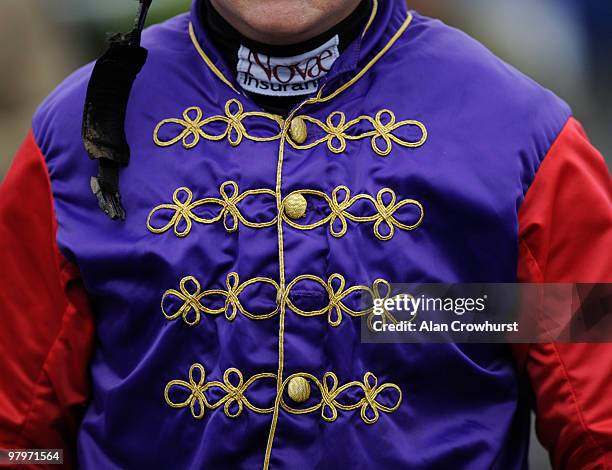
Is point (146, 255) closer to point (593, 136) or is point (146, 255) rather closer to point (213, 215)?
point (213, 215)

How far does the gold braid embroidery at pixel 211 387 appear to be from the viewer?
2455 millimetres

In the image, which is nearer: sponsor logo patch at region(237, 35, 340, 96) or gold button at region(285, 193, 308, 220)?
gold button at region(285, 193, 308, 220)

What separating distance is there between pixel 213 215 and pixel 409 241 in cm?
37

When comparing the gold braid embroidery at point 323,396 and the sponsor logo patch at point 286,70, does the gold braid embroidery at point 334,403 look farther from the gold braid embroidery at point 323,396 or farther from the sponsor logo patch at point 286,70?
the sponsor logo patch at point 286,70

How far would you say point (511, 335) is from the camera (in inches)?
99.7

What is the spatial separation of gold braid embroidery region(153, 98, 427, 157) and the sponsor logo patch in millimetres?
72

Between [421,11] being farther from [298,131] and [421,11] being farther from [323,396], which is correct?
[323,396]

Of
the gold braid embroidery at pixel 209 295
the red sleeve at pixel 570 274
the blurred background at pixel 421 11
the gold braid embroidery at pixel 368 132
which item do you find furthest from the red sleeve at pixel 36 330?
the blurred background at pixel 421 11

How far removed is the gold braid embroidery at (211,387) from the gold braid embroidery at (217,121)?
443 millimetres

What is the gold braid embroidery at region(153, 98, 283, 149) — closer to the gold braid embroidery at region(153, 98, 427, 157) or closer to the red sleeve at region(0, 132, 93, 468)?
the gold braid embroidery at region(153, 98, 427, 157)

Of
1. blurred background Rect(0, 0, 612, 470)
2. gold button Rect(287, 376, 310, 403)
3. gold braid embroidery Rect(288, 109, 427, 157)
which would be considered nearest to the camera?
gold button Rect(287, 376, 310, 403)

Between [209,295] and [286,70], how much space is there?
19.2 inches

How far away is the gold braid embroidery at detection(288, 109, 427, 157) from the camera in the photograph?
8.38 ft

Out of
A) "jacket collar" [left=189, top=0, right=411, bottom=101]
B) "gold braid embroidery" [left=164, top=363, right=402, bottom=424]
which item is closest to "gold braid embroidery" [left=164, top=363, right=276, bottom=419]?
"gold braid embroidery" [left=164, top=363, right=402, bottom=424]
